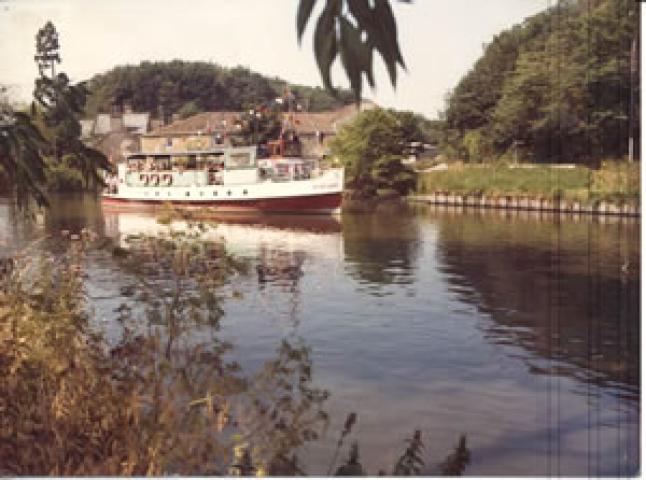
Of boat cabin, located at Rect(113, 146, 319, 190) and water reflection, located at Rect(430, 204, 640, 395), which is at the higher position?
boat cabin, located at Rect(113, 146, 319, 190)

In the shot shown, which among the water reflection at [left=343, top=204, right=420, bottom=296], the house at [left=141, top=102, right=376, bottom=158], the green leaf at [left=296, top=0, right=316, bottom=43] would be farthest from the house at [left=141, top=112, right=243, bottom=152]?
the green leaf at [left=296, top=0, right=316, bottom=43]

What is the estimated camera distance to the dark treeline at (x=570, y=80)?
1.86 meters

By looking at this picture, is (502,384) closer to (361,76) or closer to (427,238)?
(361,76)

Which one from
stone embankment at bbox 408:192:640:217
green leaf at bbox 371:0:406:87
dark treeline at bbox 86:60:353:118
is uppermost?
dark treeline at bbox 86:60:353:118

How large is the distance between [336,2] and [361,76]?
0.09m

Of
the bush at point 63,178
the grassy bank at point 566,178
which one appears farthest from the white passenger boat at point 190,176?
the grassy bank at point 566,178

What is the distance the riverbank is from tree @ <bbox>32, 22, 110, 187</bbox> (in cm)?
124

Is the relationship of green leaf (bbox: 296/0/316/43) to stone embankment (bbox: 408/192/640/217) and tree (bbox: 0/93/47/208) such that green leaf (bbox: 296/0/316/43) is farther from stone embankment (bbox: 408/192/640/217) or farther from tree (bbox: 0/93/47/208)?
stone embankment (bbox: 408/192/640/217)

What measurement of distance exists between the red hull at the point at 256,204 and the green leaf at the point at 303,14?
Result: 3.49ft

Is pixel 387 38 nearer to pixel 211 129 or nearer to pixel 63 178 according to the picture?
pixel 63 178

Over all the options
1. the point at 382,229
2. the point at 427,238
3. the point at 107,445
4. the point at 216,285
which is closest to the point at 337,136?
the point at 216,285

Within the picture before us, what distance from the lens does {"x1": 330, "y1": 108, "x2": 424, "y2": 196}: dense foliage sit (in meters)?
2.47

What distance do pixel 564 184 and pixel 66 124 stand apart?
5.11 feet

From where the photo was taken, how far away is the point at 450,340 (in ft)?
10.3
